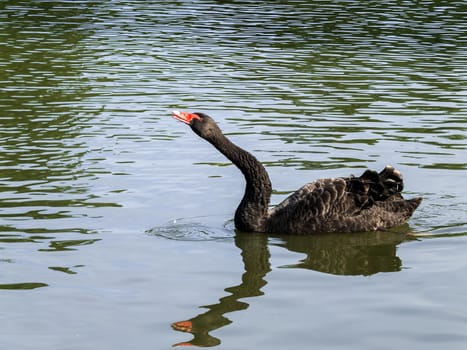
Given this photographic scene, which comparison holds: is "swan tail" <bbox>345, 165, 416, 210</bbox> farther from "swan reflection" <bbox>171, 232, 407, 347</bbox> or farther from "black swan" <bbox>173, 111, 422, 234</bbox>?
"swan reflection" <bbox>171, 232, 407, 347</bbox>

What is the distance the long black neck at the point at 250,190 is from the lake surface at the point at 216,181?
13 centimetres

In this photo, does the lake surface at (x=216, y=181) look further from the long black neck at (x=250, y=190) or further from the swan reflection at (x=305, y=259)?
the long black neck at (x=250, y=190)

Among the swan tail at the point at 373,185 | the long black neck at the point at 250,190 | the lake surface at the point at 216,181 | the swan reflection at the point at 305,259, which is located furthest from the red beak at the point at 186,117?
the swan tail at the point at 373,185

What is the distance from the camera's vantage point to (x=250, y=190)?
A: 11031mm

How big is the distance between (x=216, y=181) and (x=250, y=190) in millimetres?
1798

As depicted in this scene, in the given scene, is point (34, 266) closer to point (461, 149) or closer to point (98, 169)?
point (98, 169)

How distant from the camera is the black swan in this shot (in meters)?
10.6

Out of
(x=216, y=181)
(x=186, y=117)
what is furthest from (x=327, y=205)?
(x=216, y=181)

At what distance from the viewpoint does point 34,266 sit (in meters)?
9.46

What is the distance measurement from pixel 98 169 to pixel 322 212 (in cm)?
336

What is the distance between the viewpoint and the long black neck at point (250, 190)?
1084cm

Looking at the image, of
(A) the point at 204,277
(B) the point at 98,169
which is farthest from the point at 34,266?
(B) the point at 98,169

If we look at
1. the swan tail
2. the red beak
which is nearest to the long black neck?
the red beak

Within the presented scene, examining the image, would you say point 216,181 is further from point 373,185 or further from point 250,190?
point 373,185
